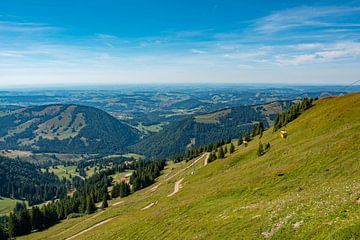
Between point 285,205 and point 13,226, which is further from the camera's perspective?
point 13,226

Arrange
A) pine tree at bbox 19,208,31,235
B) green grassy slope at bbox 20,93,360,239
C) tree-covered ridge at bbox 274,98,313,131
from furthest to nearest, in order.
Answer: tree-covered ridge at bbox 274,98,313,131, pine tree at bbox 19,208,31,235, green grassy slope at bbox 20,93,360,239

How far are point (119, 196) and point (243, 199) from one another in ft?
337

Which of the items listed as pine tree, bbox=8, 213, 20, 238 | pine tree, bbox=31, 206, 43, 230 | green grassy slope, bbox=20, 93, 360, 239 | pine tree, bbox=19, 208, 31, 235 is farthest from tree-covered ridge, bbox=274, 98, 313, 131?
pine tree, bbox=8, 213, 20, 238

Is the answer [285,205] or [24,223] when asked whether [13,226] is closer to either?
[24,223]

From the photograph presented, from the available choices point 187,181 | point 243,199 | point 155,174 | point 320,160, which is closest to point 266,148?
point 187,181

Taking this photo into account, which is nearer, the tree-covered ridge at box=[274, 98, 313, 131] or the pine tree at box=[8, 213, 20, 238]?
the pine tree at box=[8, 213, 20, 238]

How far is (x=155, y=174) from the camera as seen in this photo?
5974 inches

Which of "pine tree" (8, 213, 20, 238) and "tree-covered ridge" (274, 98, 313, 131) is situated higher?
"tree-covered ridge" (274, 98, 313, 131)

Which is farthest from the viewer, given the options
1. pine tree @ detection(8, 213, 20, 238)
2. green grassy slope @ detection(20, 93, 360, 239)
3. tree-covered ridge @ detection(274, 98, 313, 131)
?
tree-covered ridge @ detection(274, 98, 313, 131)

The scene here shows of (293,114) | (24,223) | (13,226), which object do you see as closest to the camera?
(13,226)

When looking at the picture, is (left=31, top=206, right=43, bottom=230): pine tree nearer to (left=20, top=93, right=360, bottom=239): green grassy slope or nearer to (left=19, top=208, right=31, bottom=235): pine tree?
(left=19, top=208, right=31, bottom=235): pine tree

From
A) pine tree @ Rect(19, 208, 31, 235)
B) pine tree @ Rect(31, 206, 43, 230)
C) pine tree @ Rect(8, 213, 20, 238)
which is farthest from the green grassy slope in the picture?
pine tree @ Rect(31, 206, 43, 230)

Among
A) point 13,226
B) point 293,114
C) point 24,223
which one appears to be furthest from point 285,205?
point 13,226

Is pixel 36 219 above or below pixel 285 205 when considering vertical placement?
below
